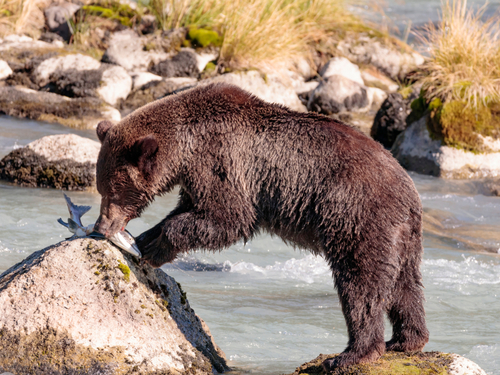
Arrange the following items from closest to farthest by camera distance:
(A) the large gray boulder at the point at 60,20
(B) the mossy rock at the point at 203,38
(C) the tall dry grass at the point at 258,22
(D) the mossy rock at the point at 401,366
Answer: (D) the mossy rock at the point at 401,366 < (C) the tall dry grass at the point at 258,22 < (B) the mossy rock at the point at 203,38 < (A) the large gray boulder at the point at 60,20

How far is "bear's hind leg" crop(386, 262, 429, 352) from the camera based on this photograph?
466 cm

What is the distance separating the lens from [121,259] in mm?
4520

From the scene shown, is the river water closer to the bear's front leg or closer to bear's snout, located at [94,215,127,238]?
the bear's front leg

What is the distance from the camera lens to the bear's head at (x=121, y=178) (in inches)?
186

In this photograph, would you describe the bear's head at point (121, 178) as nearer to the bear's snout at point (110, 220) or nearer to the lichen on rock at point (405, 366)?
the bear's snout at point (110, 220)

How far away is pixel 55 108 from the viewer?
15.6m

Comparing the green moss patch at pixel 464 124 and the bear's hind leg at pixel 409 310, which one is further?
the green moss patch at pixel 464 124

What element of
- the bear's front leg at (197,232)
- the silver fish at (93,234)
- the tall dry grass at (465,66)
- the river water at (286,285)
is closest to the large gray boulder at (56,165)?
the river water at (286,285)

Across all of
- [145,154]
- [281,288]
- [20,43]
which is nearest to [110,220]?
[145,154]

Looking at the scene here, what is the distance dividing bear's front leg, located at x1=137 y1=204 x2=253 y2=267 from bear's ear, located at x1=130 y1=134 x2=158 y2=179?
0.43m

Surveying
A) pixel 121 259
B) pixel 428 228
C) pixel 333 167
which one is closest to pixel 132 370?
pixel 121 259

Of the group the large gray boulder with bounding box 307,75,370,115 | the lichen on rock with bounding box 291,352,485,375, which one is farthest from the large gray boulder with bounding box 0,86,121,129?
the lichen on rock with bounding box 291,352,485,375

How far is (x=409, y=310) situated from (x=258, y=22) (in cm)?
1474

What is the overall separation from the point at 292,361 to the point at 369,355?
1.20 meters
